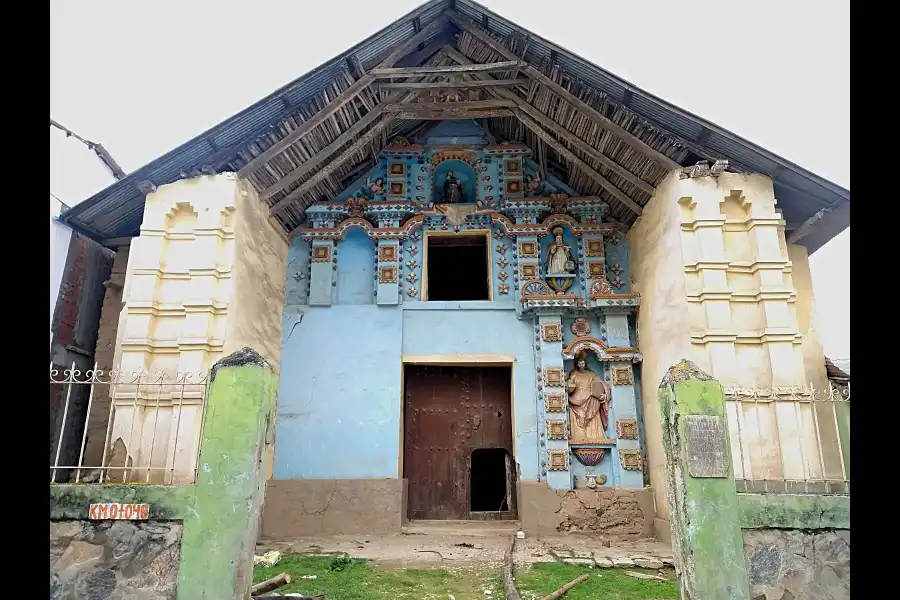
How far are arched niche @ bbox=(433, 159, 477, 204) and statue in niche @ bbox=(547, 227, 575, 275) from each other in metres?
1.58

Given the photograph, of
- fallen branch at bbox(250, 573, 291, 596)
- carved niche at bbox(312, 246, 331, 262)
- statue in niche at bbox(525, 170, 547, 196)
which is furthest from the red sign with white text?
statue in niche at bbox(525, 170, 547, 196)

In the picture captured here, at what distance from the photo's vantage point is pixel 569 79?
8109mm

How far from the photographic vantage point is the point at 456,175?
1039cm

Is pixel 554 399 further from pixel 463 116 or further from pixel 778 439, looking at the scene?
pixel 463 116

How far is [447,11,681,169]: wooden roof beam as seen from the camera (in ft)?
25.8

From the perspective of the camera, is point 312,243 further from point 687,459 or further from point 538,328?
point 687,459

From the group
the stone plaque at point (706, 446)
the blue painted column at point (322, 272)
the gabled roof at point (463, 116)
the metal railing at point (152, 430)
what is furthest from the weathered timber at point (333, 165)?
the stone plaque at point (706, 446)

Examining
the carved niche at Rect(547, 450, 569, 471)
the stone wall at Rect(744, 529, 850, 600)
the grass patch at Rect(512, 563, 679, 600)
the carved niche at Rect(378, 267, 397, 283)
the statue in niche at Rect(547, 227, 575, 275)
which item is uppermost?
the statue in niche at Rect(547, 227, 575, 275)

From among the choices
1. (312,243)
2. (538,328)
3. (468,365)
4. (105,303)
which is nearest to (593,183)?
(538,328)

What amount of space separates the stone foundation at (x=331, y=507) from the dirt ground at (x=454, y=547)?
0.19 meters

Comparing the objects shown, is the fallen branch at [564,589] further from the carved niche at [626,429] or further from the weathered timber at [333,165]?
the weathered timber at [333,165]

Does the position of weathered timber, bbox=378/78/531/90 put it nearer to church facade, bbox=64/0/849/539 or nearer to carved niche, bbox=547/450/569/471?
church facade, bbox=64/0/849/539

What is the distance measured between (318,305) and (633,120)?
5312mm

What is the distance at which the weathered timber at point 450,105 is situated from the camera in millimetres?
8863
